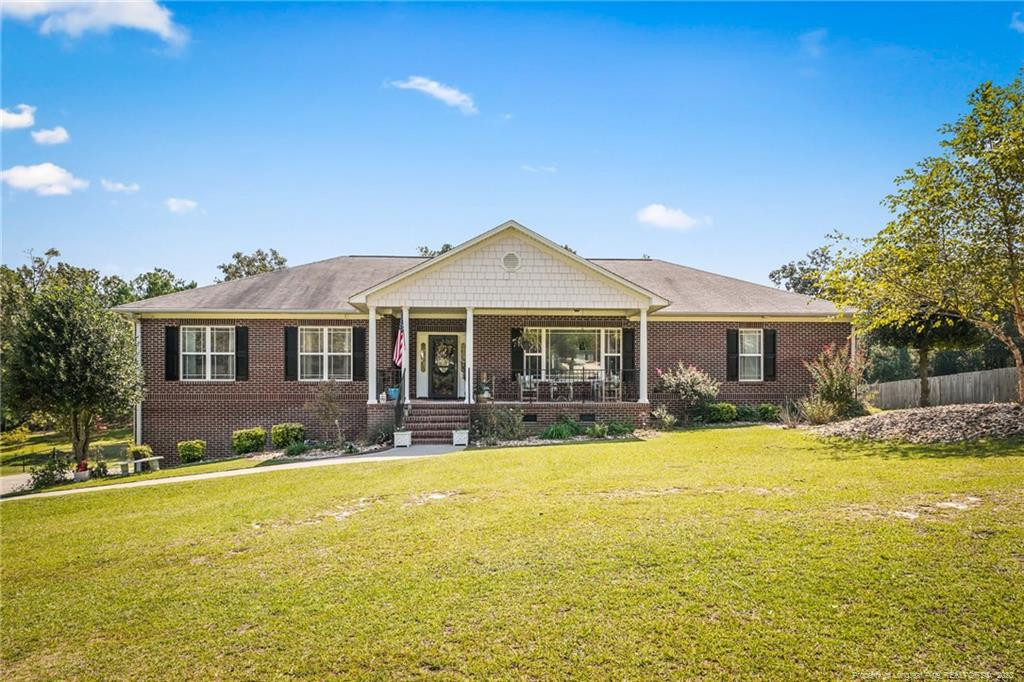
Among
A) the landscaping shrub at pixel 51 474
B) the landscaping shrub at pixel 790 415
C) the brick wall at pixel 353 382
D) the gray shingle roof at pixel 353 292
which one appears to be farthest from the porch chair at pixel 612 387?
the landscaping shrub at pixel 51 474

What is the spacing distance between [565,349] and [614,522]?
12.5 metres

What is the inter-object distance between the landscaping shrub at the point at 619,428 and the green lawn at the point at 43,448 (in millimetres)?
17063

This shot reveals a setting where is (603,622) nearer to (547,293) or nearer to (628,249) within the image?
(547,293)

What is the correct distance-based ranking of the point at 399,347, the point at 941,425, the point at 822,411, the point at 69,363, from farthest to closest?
1. the point at 399,347
2. the point at 822,411
3. the point at 69,363
4. the point at 941,425

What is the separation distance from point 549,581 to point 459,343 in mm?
14174

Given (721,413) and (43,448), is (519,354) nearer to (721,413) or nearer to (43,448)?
(721,413)

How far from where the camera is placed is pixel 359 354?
17938mm

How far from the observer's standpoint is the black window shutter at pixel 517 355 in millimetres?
18531

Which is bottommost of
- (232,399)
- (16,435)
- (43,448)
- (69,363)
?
(43,448)

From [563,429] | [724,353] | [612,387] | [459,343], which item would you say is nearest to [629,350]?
[612,387]

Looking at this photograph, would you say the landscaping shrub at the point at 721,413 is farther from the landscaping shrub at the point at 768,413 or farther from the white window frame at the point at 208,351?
the white window frame at the point at 208,351

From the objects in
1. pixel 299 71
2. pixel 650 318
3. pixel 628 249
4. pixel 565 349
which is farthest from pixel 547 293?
pixel 628 249

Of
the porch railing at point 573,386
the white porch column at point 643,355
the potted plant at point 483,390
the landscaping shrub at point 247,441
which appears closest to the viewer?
the landscaping shrub at point 247,441

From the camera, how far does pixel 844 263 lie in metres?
12.9
